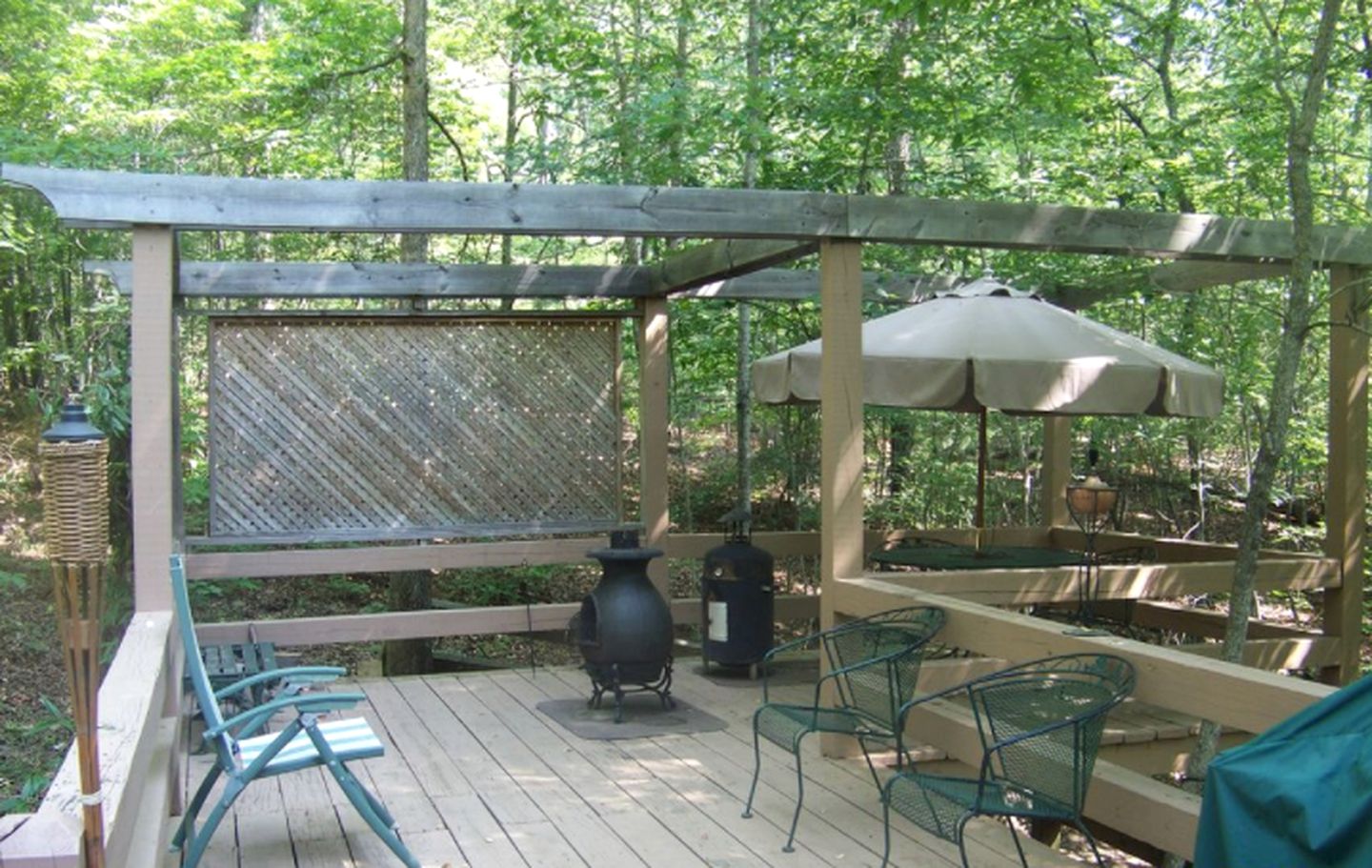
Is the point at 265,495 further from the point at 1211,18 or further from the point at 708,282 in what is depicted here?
the point at 1211,18

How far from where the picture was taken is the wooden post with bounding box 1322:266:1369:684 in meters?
5.93

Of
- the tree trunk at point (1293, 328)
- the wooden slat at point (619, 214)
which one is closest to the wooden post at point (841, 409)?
the wooden slat at point (619, 214)

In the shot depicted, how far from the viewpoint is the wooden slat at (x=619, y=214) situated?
13.9ft

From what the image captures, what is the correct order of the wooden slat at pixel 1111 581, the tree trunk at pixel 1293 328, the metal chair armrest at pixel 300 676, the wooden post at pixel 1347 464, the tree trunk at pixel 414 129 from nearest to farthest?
1. the metal chair armrest at pixel 300 676
2. the tree trunk at pixel 1293 328
3. the wooden slat at pixel 1111 581
4. the wooden post at pixel 1347 464
5. the tree trunk at pixel 414 129

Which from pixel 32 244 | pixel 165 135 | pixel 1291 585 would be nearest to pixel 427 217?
pixel 1291 585

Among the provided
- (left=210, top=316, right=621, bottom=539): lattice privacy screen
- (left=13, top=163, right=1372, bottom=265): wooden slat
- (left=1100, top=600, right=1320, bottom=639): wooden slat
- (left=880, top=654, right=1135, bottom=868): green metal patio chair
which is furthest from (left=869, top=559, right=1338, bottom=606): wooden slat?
(left=210, top=316, right=621, bottom=539): lattice privacy screen

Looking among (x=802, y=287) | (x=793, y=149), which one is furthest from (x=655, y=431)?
(x=793, y=149)

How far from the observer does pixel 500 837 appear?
4012 mm

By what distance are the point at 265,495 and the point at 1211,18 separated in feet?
30.9

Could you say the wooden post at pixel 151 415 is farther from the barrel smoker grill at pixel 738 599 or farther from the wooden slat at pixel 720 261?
the barrel smoker grill at pixel 738 599

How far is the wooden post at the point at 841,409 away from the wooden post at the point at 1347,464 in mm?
2568

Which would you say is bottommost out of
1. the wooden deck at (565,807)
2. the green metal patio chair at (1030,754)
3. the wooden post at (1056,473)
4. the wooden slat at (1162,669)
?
the wooden deck at (565,807)

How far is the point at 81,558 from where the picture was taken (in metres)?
2.03

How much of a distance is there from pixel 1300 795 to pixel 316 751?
2742 millimetres
